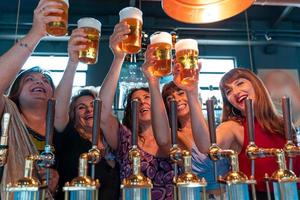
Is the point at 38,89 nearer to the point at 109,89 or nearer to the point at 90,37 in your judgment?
the point at 109,89

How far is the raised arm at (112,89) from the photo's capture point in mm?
1070

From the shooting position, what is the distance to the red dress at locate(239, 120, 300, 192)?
1.02 m

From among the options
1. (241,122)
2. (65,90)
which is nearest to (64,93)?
(65,90)

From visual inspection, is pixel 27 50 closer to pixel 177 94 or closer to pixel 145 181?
pixel 145 181

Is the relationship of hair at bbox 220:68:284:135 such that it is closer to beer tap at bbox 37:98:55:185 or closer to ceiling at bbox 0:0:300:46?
beer tap at bbox 37:98:55:185

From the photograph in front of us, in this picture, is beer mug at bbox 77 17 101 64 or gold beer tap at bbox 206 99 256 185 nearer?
gold beer tap at bbox 206 99 256 185

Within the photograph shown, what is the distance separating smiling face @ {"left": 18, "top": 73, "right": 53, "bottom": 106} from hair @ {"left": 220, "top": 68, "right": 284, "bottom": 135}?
74 centimetres

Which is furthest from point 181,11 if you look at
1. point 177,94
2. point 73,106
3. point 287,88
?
point 287,88

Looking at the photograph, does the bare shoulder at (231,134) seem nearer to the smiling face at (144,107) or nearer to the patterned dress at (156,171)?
the patterned dress at (156,171)

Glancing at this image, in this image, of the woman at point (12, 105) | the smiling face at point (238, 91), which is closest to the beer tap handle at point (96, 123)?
the woman at point (12, 105)

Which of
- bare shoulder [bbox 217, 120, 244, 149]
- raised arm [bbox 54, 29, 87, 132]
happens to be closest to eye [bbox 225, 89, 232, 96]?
bare shoulder [bbox 217, 120, 244, 149]

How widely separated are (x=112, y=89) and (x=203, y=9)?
0.46m

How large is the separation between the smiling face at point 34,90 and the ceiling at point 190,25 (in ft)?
9.28

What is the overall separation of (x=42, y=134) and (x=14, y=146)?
0.24 metres
